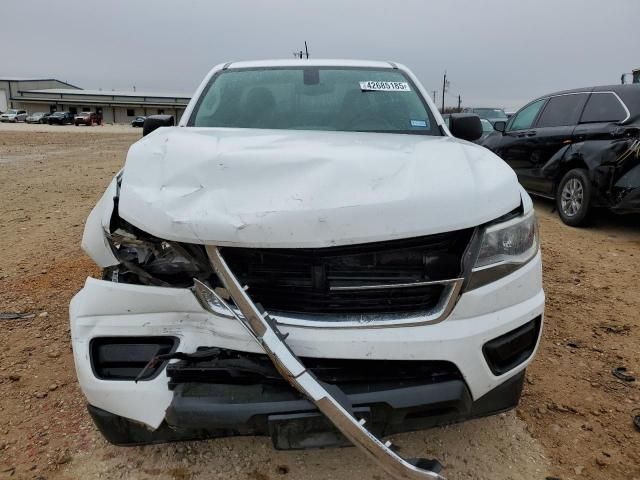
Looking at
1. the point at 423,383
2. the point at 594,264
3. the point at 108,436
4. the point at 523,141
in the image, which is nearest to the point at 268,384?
the point at 423,383

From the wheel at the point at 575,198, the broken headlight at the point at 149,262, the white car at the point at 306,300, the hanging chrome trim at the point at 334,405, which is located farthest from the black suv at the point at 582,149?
the broken headlight at the point at 149,262

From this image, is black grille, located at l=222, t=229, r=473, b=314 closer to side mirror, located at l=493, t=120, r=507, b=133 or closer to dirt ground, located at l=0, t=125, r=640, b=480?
dirt ground, located at l=0, t=125, r=640, b=480

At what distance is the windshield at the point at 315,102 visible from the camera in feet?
10.5

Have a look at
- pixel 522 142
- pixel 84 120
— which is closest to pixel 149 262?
pixel 522 142

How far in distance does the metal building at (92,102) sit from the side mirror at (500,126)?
65507 millimetres

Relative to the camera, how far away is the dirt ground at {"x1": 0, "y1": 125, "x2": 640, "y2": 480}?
2115 mm

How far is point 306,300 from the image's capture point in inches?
70.7

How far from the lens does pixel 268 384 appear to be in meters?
1.68

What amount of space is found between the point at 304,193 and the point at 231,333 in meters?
0.54

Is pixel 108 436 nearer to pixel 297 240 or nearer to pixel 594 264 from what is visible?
pixel 297 240

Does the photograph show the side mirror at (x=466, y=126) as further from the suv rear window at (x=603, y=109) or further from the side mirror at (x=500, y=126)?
the side mirror at (x=500, y=126)

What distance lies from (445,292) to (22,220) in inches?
241

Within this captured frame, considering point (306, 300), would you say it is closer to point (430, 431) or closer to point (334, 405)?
point (334, 405)

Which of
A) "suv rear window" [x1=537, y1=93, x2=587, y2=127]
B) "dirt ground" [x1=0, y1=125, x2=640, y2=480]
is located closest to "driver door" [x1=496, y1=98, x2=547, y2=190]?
"suv rear window" [x1=537, y1=93, x2=587, y2=127]
